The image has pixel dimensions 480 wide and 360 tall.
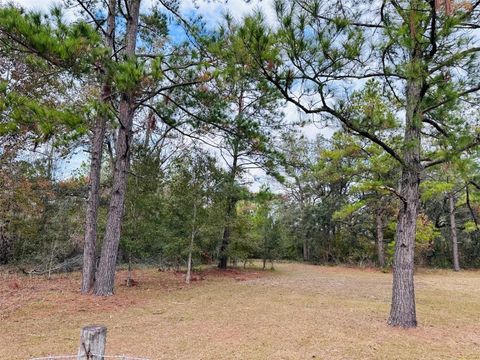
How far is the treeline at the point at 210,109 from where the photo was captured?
3.87 m

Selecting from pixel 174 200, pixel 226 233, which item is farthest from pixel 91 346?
pixel 226 233

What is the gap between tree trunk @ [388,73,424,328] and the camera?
4.66 m

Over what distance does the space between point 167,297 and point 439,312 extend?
16.2 ft

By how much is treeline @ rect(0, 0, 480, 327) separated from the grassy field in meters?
0.67

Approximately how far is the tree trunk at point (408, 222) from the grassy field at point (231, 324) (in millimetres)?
263

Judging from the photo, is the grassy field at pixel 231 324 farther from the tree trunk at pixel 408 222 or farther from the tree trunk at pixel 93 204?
the tree trunk at pixel 93 204

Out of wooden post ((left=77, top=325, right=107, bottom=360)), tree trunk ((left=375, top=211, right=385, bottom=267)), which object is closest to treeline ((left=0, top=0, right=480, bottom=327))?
wooden post ((left=77, top=325, right=107, bottom=360))

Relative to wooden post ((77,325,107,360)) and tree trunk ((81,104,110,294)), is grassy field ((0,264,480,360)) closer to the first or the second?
tree trunk ((81,104,110,294))

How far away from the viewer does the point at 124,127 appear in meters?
6.54

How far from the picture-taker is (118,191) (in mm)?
6508

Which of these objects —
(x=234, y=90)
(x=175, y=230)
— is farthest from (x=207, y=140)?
(x=175, y=230)

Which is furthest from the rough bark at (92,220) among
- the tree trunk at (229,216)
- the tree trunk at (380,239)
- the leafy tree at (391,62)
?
the tree trunk at (380,239)

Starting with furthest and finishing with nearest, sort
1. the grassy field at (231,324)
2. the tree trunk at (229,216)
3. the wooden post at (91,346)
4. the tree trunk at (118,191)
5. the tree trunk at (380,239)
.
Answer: the tree trunk at (380,239) < the tree trunk at (229,216) < the tree trunk at (118,191) < the grassy field at (231,324) < the wooden post at (91,346)

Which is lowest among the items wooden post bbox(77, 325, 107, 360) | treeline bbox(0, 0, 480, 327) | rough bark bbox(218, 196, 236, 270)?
wooden post bbox(77, 325, 107, 360)
